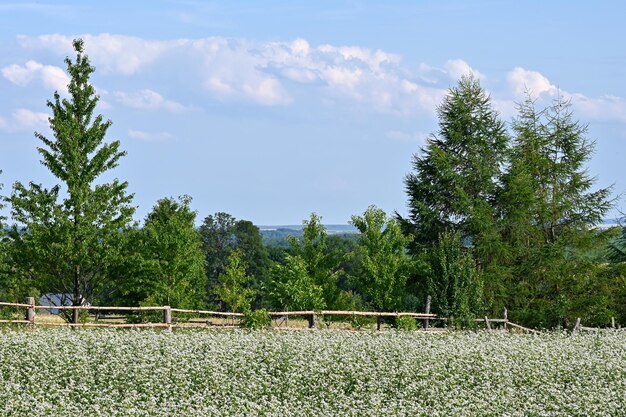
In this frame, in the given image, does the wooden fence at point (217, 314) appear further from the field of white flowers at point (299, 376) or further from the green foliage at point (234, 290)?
the field of white flowers at point (299, 376)

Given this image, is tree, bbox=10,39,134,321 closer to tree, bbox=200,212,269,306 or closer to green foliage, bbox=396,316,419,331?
green foliage, bbox=396,316,419,331

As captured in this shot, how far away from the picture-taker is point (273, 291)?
1537 inches

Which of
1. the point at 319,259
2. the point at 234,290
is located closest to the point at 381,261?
the point at 319,259

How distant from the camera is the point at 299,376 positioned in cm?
1936

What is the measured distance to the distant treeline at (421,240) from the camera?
36.2 meters

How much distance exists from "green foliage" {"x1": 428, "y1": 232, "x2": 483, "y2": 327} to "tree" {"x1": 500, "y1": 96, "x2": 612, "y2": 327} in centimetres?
766

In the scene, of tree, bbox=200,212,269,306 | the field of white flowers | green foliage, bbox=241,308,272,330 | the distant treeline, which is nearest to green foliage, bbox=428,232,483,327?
the distant treeline

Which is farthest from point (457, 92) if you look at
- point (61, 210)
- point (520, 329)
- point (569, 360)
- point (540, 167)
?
point (569, 360)

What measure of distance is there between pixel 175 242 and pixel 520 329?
15.8 m

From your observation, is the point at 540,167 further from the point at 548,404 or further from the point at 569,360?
the point at 548,404

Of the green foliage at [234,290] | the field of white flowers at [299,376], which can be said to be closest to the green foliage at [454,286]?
the field of white flowers at [299,376]

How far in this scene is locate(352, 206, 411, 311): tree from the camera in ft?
133

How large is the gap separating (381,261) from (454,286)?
5.97 metres

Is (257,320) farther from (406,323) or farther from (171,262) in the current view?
(171,262)
